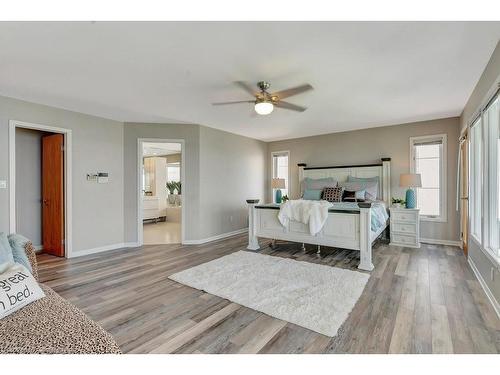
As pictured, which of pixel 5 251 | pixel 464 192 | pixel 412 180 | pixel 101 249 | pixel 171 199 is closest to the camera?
pixel 5 251

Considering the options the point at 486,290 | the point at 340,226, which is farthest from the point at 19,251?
the point at 486,290

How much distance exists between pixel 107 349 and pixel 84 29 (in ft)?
7.54

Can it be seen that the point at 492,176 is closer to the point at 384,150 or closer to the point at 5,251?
the point at 384,150

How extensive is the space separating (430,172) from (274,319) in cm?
471

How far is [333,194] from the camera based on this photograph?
5160mm

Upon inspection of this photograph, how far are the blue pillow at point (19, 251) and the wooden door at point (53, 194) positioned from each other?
1.97 meters

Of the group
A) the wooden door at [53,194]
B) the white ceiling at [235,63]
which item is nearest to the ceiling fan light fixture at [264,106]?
the white ceiling at [235,63]

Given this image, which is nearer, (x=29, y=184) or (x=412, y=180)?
(x=29, y=184)

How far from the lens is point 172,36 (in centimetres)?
212

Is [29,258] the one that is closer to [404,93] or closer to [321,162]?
[404,93]

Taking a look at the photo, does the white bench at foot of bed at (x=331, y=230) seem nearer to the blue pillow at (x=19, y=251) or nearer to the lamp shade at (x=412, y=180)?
the lamp shade at (x=412, y=180)

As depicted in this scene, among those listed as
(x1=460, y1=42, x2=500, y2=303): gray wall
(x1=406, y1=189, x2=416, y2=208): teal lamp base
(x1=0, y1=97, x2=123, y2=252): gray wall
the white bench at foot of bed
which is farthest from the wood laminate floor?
(x1=406, y1=189, x2=416, y2=208): teal lamp base

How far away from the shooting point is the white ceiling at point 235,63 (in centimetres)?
204
